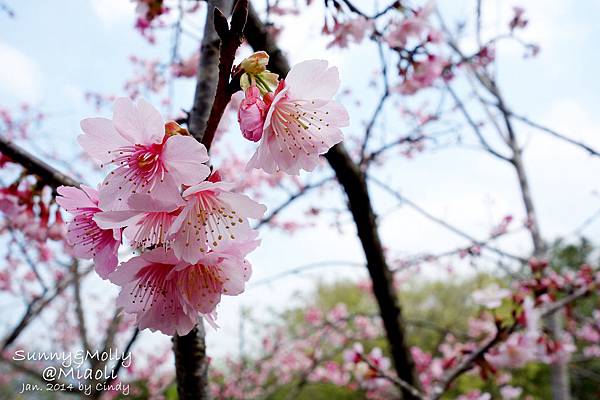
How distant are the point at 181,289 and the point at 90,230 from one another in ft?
0.60

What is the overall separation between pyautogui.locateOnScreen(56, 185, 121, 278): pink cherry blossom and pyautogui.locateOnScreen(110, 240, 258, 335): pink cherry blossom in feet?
0.17

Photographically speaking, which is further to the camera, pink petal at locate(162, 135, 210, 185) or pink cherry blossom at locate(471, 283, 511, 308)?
pink cherry blossom at locate(471, 283, 511, 308)

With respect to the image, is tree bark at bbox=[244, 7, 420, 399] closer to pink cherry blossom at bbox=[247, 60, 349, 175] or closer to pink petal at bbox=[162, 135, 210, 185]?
pink cherry blossom at bbox=[247, 60, 349, 175]

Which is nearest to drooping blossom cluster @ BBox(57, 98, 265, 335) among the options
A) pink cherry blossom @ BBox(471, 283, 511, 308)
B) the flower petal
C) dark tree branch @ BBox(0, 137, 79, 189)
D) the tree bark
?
the flower petal

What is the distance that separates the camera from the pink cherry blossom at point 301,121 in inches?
26.6

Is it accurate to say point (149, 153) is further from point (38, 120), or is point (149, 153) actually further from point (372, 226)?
point (38, 120)

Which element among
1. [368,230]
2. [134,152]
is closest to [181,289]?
[134,152]

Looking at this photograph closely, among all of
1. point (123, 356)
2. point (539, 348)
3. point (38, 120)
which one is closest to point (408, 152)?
point (539, 348)

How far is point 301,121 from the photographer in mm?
733

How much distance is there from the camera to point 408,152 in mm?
4496

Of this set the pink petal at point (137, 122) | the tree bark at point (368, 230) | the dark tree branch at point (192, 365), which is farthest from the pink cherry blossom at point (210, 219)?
the tree bark at point (368, 230)

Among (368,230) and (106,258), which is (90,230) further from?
(368,230)

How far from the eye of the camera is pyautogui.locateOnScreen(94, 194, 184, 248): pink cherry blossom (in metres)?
0.58

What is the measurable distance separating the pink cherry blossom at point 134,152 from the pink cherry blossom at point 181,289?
0.12 meters
